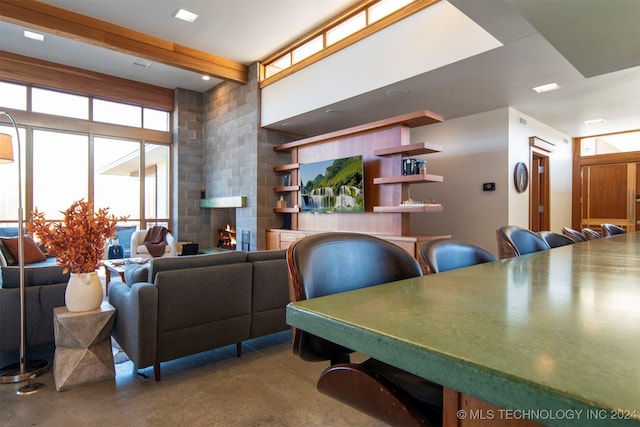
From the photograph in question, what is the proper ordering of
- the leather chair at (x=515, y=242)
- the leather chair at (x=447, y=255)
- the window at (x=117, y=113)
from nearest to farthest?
the leather chair at (x=447, y=255) < the leather chair at (x=515, y=242) < the window at (x=117, y=113)

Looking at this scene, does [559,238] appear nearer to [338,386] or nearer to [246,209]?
[338,386]

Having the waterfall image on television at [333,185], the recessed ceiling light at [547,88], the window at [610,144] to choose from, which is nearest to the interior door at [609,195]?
the window at [610,144]

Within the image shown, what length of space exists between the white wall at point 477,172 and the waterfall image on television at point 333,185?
1626 millimetres

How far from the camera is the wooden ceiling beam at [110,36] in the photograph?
4402mm

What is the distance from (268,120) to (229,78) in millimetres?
1086

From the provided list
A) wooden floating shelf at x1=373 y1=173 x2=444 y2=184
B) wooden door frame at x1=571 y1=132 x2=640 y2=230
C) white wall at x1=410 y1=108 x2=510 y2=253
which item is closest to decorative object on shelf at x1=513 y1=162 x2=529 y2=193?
white wall at x1=410 y1=108 x2=510 y2=253

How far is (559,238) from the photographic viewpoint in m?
2.61

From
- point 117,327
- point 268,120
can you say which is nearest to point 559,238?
point 117,327

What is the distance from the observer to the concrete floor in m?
1.90

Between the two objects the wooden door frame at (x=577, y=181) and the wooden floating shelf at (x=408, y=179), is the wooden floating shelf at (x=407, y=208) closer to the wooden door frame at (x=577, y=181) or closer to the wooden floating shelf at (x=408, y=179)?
the wooden floating shelf at (x=408, y=179)

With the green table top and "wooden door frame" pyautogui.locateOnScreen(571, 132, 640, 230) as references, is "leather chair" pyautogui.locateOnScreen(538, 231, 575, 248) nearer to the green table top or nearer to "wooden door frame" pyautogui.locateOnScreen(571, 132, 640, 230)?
the green table top

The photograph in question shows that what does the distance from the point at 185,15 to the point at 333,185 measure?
10.2ft

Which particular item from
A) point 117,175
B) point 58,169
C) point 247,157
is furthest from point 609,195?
point 58,169

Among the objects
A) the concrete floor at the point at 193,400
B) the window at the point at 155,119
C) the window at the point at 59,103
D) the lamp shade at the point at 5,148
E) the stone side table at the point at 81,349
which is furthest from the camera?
the window at the point at 155,119
